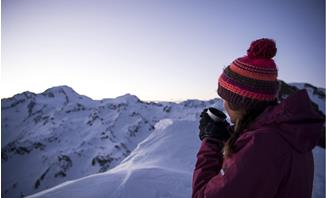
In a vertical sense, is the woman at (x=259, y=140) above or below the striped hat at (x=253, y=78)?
below

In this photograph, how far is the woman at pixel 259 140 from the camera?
1745mm

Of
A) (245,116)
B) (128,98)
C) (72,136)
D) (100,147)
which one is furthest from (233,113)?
(128,98)

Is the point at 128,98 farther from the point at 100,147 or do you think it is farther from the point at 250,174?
the point at 250,174

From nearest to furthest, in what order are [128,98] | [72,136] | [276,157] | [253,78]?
[276,157], [253,78], [72,136], [128,98]

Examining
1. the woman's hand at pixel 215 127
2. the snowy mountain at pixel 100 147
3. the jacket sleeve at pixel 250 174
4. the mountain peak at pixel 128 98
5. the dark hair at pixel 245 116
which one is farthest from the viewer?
the mountain peak at pixel 128 98

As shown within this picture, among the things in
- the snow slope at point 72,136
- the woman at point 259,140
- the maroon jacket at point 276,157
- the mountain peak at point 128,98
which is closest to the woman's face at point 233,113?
the woman at point 259,140

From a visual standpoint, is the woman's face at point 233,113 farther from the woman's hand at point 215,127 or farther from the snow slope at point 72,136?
the snow slope at point 72,136

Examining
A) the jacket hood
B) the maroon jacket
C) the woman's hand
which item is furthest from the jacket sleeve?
the woman's hand

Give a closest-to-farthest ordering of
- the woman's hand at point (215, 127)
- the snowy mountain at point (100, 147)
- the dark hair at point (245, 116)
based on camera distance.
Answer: the dark hair at point (245, 116)
the woman's hand at point (215, 127)
the snowy mountain at point (100, 147)

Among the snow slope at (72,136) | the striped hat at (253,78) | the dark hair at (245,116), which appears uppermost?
the striped hat at (253,78)

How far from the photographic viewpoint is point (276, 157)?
68.2 inches

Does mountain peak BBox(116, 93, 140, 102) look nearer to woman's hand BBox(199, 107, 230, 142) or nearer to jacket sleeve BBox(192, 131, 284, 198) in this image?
woman's hand BBox(199, 107, 230, 142)

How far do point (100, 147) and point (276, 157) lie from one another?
5137 inches

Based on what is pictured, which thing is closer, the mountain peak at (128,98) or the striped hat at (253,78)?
the striped hat at (253,78)
